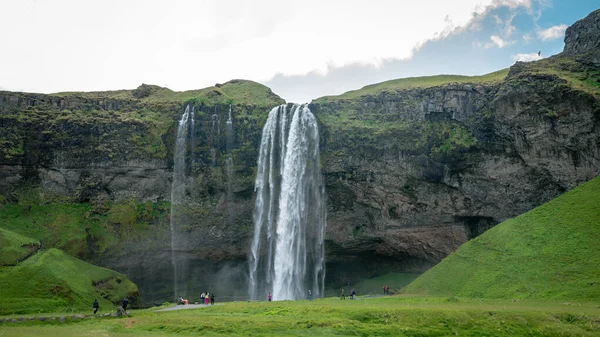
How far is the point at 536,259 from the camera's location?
1335 inches

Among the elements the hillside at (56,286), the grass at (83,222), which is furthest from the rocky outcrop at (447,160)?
the hillside at (56,286)

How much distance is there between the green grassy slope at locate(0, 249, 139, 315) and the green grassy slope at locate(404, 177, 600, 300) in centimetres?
2714

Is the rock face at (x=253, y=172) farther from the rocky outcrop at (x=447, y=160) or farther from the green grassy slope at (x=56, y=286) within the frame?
the green grassy slope at (x=56, y=286)

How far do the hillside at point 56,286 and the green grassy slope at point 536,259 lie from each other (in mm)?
26970

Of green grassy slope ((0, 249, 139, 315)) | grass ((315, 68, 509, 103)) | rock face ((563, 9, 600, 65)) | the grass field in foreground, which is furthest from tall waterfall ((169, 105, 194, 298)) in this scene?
rock face ((563, 9, 600, 65))

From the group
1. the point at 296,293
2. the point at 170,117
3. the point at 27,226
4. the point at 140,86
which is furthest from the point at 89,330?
the point at 140,86

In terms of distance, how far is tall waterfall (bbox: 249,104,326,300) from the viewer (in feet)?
173

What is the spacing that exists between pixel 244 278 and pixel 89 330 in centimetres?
3539

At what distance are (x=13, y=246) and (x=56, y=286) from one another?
356 inches

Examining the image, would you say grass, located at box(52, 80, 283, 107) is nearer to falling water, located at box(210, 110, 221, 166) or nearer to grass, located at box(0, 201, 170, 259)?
falling water, located at box(210, 110, 221, 166)

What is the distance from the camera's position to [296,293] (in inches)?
1976

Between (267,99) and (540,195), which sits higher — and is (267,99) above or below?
above

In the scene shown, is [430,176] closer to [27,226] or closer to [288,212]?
[288,212]

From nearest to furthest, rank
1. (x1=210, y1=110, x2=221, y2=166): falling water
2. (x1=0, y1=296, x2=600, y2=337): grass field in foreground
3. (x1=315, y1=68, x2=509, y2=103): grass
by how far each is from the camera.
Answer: (x1=0, y1=296, x2=600, y2=337): grass field in foreground
(x1=210, y1=110, x2=221, y2=166): falling water
(x1=315, y1=68, x2=509, y2=103): grass
